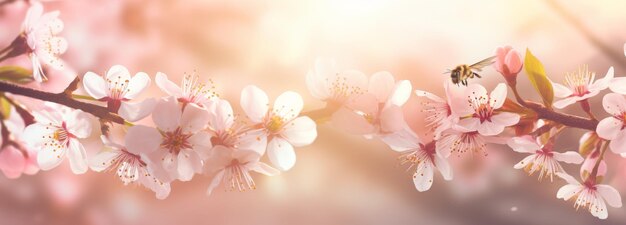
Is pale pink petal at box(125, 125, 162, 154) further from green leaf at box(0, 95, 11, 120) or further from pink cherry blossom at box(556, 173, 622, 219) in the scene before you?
pink cherry blossom at box(556, 173, 622, 219)

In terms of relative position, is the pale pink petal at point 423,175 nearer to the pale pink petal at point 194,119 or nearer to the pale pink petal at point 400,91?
the pale pink petal at point 400,91

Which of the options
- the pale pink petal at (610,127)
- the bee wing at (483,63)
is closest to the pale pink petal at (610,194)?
the pale pink petal at (610,127)

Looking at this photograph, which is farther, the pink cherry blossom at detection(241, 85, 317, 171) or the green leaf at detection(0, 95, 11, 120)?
the green leaf at detection(0, 95, 11, 120)

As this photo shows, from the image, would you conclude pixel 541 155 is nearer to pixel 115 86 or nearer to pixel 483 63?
pixel 483 63

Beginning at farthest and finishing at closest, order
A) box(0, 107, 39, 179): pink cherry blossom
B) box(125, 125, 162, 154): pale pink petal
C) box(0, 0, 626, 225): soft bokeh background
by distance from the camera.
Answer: box(0, 0, 626, 225): soft bokeh background → box(0, 107, 39, 179): pink cherry blossom → box(125, 125, 162, 154): pale pink petal

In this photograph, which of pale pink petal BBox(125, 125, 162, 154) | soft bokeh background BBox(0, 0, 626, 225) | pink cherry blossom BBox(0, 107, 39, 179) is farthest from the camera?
soft bokeh background BBox(0, 0, 626, 225)

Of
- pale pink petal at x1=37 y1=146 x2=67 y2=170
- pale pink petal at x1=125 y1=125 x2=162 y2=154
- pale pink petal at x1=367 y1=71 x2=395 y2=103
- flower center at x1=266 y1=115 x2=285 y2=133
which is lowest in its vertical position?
pale pink petal at x1=37 y1=146 x2=67 y2=170

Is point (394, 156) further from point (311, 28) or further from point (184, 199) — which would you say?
point (184, 199)

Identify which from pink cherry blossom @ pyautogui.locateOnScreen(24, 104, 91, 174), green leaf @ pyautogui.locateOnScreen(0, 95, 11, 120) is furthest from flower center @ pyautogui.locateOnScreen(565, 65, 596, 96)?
green leaf @ pyautogui.locateOnScreen(0, 95, 11, 120)

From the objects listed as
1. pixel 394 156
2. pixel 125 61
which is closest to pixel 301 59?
pixel 394 156
